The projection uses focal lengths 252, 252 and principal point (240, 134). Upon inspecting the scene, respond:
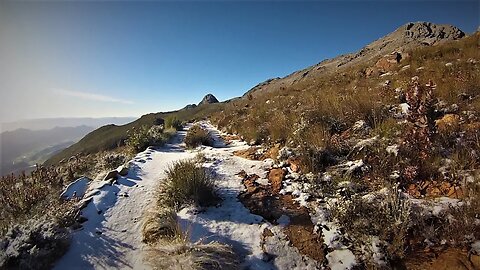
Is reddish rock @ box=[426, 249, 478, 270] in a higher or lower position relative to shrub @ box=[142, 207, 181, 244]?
lower

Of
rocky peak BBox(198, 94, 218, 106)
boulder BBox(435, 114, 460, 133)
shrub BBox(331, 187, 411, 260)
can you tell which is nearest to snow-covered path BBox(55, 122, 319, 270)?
shrub BBox(331, 187, 411, 260)

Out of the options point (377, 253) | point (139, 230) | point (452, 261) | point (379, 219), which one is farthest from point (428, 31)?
point (139, 230)

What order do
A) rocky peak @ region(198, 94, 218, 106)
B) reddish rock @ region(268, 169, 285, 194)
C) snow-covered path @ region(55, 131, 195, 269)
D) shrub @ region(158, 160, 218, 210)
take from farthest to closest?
rocky peak @ region(198, 94, 218, 106) → reddish rock @ region(268, 169, 285, 194) → shrub @ region(158, 160, 218, 210) → snow-covered path @ region(55, 131, 195, 269)

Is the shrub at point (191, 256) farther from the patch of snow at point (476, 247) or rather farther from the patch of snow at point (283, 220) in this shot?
the patch of snow at point (476, 247)

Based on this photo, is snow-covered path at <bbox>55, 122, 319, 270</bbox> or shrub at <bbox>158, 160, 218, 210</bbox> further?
shrub at <bbox>158, 160, 218, 210</bbox>

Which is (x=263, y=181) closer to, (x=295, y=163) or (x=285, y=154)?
(x=295, y=163)

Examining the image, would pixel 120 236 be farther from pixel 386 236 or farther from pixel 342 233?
pixel 386 236

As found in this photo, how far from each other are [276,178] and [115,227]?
2.95 metres

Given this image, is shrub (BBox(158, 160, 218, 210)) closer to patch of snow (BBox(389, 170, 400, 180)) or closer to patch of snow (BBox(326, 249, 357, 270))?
patch of snow (BBox(326, 249, 357, 270))

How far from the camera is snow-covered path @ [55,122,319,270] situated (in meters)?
3.18

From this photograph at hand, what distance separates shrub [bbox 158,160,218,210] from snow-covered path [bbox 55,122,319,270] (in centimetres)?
21

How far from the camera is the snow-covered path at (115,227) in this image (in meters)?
3.24

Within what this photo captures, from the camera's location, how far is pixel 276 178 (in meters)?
5.05

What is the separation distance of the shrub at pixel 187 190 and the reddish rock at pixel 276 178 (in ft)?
3.68
